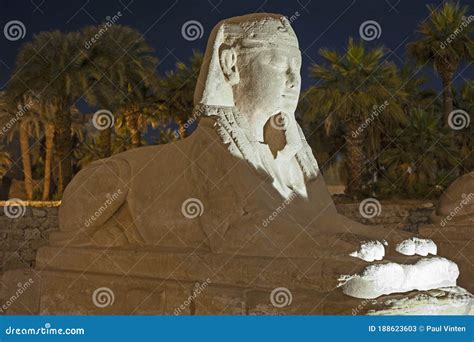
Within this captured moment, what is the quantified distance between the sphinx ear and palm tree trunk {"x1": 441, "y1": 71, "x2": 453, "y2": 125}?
46.7 feet

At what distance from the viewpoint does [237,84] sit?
4219 mm

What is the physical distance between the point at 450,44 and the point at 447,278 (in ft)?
51.7

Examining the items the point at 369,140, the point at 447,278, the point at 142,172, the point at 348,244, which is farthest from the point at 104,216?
the point at 369,140

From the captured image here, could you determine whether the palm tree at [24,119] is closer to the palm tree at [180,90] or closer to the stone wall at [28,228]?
the stone wall at [28,228]

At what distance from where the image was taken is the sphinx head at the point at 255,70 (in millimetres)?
4105

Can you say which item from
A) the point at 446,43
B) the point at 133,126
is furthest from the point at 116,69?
the point at 446,43

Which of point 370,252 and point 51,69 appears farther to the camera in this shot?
point 51,69

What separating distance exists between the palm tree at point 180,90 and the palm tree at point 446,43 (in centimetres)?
651

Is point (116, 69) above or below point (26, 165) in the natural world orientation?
below

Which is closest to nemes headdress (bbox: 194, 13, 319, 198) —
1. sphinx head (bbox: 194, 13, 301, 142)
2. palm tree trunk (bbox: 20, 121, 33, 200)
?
sphinx head (bbox: 194, 13, 301, 142)

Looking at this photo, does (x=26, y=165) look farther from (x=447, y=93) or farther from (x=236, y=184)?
(x=236, y=184)

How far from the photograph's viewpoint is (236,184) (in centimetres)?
382

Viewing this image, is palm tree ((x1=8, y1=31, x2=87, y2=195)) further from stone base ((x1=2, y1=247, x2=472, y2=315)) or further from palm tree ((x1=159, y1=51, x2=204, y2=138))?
stone base ((x1=2, y1=247, x2=472, y2=315))

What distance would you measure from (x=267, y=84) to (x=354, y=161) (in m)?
12.7
